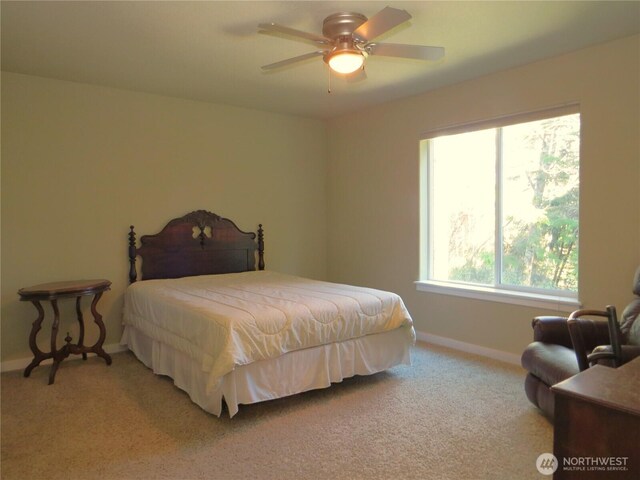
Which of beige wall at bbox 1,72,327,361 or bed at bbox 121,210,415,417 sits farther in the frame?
beige wall at bbox 1,72,327,361

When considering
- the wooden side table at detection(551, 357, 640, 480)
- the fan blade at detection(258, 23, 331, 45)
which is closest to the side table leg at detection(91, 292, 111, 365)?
the fan blade at detection(258, 23, 331, 45)

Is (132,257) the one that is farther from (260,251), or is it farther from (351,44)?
(351,44)

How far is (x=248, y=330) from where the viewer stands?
2.62 m

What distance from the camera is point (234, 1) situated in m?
2.47

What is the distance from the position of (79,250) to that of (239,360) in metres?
2.36

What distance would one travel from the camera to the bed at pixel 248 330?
2633 mm

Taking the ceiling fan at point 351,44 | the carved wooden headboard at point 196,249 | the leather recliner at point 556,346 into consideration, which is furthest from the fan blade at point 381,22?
the carved wooden headboard at point 196,249

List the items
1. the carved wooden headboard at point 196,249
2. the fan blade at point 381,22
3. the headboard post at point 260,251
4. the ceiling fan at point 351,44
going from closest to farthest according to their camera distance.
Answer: the fan blade at point 381,22 → the ceiling fan at point 351,44 → the carved wooden headboard at point 196,249 → the headboard post at point 260,251

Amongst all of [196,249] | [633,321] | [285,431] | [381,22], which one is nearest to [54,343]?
[196,249]

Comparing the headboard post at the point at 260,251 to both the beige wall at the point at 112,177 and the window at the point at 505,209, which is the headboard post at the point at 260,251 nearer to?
the beige wall at the point at 112,177

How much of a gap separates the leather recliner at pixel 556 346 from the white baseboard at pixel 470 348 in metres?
0.96

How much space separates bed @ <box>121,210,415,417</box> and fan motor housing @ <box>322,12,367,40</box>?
177cm

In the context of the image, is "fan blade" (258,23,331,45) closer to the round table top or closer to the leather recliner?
the leather recliner

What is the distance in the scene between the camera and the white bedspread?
2.60 meters
